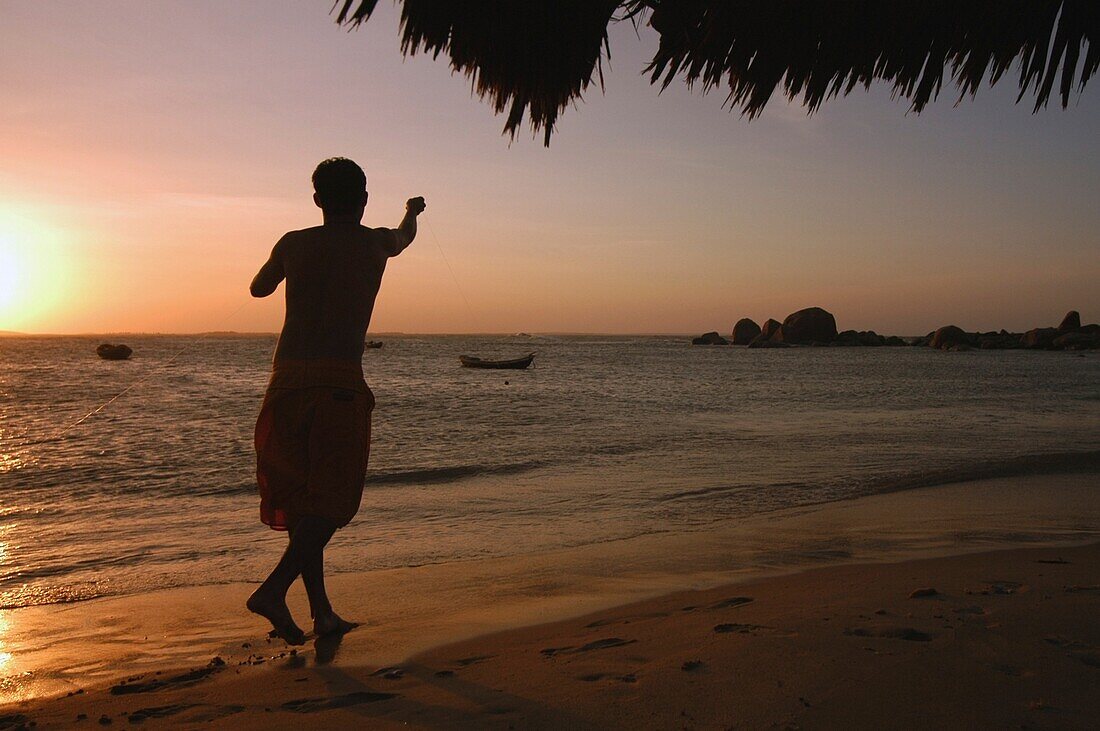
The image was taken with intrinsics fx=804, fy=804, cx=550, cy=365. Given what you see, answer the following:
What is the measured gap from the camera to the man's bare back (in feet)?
9.93

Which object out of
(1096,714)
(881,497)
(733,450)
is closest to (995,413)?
(733,450)

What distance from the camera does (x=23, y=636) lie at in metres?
3.87

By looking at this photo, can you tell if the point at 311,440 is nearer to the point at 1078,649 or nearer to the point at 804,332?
the point at 1078,649

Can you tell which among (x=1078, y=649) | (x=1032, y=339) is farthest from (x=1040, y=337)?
(x=1078, y=649)

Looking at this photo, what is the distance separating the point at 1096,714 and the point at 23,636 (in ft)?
14.4

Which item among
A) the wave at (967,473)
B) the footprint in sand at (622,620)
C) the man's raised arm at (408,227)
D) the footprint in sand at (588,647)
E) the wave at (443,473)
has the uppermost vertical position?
the man's raised arm at (408,227)

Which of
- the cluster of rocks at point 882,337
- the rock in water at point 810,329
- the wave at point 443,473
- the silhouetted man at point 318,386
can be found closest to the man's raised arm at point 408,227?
the silhouetted man at point 318,386

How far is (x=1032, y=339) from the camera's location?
7625 cm

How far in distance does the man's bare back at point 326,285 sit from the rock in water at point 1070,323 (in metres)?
87.6

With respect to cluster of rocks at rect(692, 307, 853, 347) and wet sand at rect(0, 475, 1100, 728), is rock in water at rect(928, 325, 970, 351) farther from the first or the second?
wet sand at rect(0, 475, 1100, 728)

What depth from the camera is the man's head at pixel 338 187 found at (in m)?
3.10

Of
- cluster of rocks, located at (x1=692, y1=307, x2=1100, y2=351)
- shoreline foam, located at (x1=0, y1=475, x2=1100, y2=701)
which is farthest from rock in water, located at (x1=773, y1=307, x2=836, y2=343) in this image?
shoreline foam, located at (x1=0, y1=475, x2=1100, y2=701)

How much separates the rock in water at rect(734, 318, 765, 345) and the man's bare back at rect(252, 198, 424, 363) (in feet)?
330

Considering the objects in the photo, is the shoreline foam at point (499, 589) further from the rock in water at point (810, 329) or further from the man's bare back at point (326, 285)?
the rock in water at point (810, 329)
